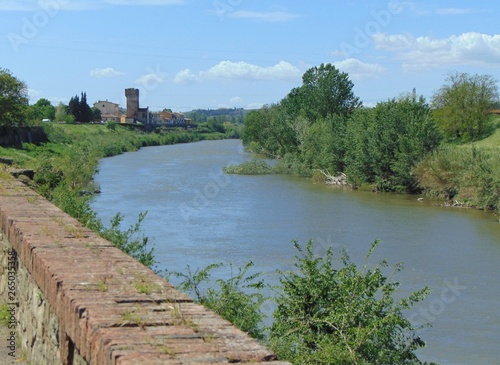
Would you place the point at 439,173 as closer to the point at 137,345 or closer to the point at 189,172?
the point at 189,172

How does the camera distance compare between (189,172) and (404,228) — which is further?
(189,172)

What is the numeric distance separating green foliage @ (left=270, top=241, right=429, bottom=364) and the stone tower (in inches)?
4666

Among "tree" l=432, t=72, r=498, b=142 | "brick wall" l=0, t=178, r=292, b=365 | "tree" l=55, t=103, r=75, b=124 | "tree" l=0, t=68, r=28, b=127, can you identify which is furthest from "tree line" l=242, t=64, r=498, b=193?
"brick wall" l=0, t=178, r=292, b=365

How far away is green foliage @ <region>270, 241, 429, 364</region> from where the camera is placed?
22.8 ft

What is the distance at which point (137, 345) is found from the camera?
2922 mm

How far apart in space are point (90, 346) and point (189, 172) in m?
41.4

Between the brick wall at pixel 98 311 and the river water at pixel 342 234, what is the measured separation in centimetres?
731

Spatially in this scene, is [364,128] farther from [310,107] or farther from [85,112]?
[85,112]

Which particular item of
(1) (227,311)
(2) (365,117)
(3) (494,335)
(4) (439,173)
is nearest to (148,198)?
(4) (439,173)

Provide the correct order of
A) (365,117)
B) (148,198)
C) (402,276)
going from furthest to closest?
(365,117) < (148,198) < (402,276)

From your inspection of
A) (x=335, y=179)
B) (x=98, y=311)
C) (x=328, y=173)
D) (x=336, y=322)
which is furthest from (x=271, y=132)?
(x=98, y=311)

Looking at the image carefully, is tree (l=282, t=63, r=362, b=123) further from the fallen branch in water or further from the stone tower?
the stone tower

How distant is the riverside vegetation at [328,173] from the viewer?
7.48 metres

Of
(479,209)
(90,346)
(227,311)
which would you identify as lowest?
(479,209)
